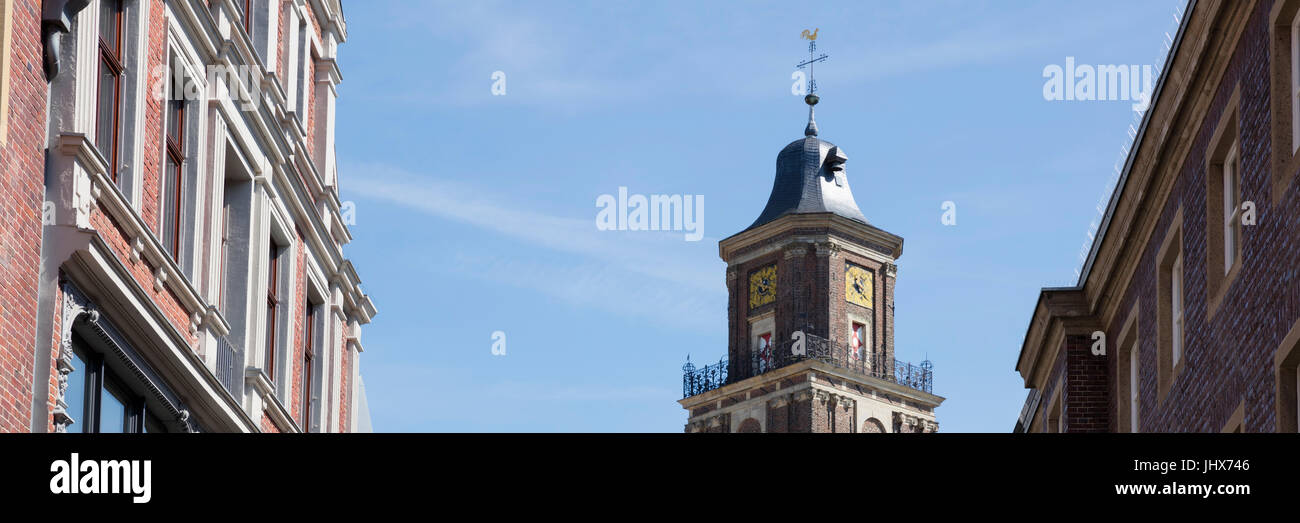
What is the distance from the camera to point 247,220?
24.8m

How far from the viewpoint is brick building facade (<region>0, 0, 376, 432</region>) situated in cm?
1730

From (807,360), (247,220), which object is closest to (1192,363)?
(247,220)

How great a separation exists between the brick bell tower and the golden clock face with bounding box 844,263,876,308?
0.05 metres

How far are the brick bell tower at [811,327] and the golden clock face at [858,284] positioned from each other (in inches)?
1.8

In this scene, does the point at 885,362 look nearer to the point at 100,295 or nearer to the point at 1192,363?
the point at 1192,363

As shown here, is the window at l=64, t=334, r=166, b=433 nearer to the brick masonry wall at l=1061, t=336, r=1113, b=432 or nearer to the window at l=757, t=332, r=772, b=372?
the brick masonry wall at l=1061, t=336, r=1113, b=432

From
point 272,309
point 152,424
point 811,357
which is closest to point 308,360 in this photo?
point 272,309

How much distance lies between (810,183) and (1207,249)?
8026 cm

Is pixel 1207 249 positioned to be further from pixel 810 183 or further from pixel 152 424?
pixel 810 183

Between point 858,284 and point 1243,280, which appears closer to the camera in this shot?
point 1243,280

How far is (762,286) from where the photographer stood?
10175 centimetres

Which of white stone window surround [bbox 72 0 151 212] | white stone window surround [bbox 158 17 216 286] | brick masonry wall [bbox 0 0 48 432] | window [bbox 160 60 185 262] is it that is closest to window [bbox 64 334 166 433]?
brick masonry wall [bbox 0 0 48 432]
